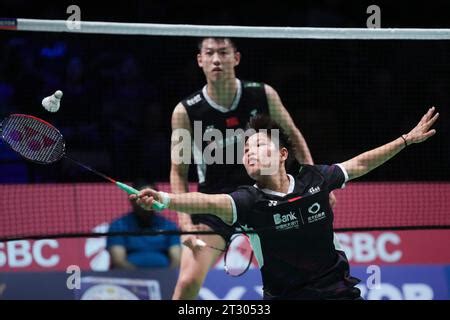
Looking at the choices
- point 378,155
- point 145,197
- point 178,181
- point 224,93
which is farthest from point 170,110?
point 145,197

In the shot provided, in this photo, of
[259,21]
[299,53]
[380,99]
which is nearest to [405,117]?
A: [380,99]

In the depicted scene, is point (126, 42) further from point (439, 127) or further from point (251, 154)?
point (251, 154)

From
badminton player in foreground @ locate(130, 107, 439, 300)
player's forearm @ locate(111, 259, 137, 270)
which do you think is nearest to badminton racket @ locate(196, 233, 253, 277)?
player's forearm @ locate(111, 259, 137, 270)

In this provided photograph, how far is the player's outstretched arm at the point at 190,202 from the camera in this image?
548 centimetres

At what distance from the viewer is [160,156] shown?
8.87m

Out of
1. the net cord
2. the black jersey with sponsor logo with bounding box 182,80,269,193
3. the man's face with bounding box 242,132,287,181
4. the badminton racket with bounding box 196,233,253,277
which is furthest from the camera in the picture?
the badminton racket with bounding box 196,233,253,277

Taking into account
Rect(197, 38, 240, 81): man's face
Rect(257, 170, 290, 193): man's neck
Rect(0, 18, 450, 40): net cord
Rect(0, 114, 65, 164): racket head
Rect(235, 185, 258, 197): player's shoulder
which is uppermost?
Rect(0, 18, 450, 40): net cord

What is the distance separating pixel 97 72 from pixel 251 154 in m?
3.97

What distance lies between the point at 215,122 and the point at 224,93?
23 centimetres

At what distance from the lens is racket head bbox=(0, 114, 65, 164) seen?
6.11m

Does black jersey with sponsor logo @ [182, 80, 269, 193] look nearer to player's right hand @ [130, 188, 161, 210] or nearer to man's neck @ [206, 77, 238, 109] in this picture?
man's neck @ [206, 77, 238, 109]

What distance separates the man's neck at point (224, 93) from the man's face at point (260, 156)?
1278mm

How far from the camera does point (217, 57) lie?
7.07 metres

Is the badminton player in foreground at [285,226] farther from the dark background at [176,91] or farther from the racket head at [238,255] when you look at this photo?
the dark background at [176,91]
